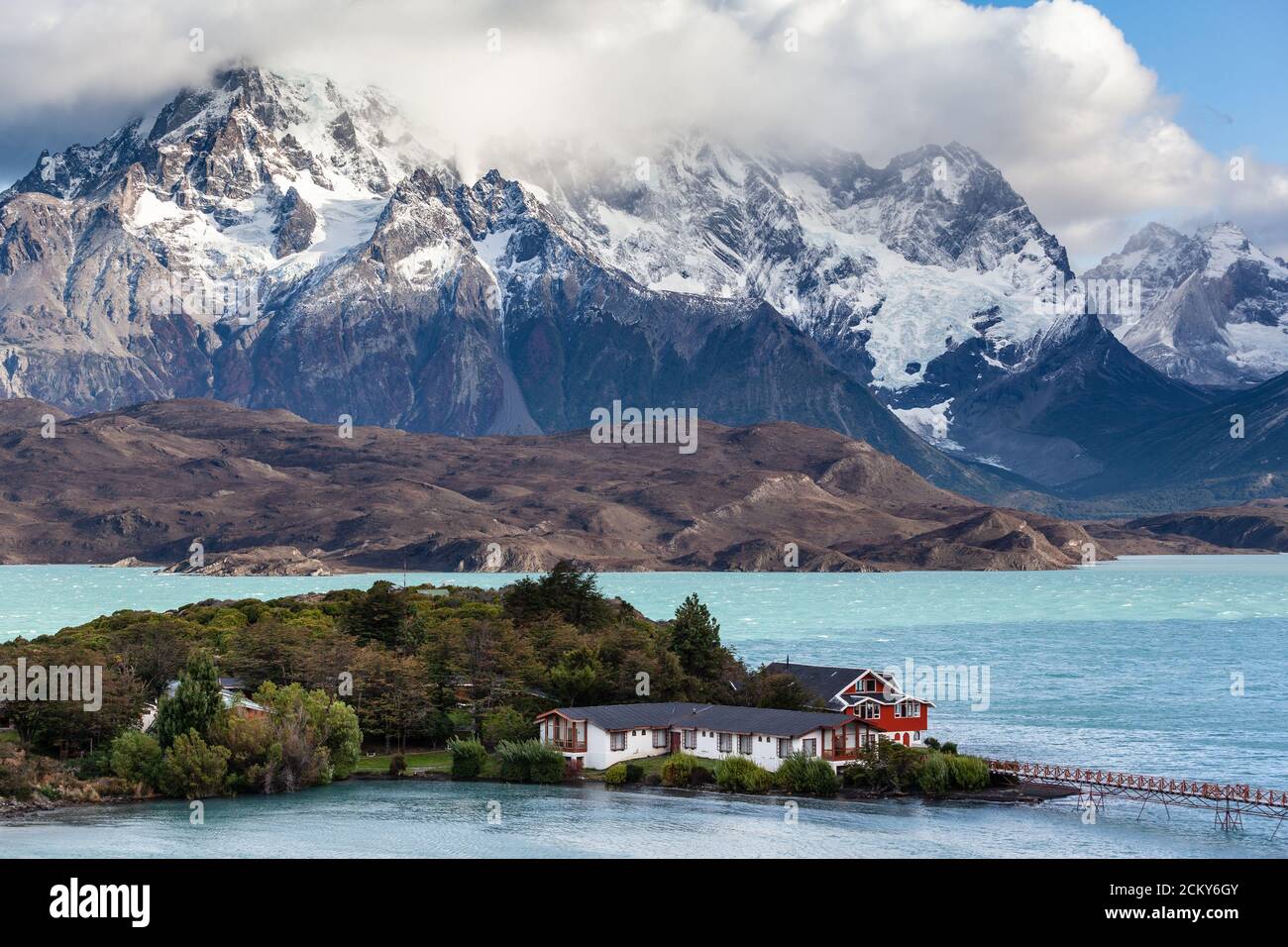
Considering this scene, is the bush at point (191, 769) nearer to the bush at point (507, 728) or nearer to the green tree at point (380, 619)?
the bush at point (507, 728)

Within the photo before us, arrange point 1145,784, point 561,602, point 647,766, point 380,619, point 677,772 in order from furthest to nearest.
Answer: point 561,602, point 380,619, point 647,766, point 677,772, point 1145,784

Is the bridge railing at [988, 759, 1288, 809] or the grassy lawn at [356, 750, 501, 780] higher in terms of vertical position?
the grassy lawn at [356, 750, 501, 780]

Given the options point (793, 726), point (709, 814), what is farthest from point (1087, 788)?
point (709, 814)

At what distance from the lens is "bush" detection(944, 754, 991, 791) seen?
7031 centimetres

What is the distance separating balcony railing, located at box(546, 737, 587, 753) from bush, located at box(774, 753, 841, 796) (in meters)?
11.1

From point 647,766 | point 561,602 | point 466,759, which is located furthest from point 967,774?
point 561,602

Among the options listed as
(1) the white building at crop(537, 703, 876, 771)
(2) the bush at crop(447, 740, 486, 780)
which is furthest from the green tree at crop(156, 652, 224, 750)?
(1) the white building at crop(537, 703, 876, 771)

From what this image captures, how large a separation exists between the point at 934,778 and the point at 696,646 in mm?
25688

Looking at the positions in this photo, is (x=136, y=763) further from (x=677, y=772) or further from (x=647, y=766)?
(x=677, y=772)

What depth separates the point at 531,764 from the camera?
75.4 m

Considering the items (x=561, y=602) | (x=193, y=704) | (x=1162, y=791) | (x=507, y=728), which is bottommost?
(x=1162, y=791)

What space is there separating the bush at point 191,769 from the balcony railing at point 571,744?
1644 cm

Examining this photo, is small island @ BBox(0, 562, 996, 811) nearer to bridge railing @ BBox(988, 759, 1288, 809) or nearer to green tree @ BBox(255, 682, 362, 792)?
green tree @ BBox(255, 682, 362, 792)

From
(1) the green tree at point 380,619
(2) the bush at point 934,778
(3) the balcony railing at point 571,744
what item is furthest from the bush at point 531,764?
(1) the green tree at point 380,619
